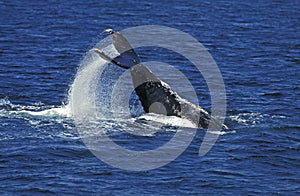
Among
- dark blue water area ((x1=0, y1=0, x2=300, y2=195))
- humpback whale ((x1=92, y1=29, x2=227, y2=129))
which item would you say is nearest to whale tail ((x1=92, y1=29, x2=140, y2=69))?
humpback whale ((x1=92, y1=29, x2=227, y2=129))

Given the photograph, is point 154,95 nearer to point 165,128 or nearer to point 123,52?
point 165,128

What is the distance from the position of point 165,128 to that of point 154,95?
117cm

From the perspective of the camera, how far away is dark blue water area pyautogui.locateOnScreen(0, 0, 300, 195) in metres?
18.1

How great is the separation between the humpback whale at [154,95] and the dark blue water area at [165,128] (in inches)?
28.0

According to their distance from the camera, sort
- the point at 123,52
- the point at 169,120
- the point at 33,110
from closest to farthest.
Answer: the point at 169,120 → the point at 123,52 → the point at 33,110

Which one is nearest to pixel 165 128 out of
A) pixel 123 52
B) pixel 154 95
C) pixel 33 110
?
pixel 154 95

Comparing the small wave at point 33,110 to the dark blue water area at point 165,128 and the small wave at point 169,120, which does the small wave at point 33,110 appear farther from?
the small wave at point 169,120

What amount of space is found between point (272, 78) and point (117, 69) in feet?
18.9

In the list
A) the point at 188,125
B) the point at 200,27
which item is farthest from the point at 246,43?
the point at 188,125

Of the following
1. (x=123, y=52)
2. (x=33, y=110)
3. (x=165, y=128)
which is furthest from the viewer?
(x=33, y=110)

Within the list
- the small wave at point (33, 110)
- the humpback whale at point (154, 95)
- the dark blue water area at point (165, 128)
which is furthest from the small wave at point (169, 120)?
the small wave at point (33, 110)

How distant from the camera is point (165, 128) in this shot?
21719 millimetres

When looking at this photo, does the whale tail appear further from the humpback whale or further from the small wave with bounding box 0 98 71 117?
the small wave with bounding box 0 98 71 117

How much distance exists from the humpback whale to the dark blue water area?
0.71 metres
